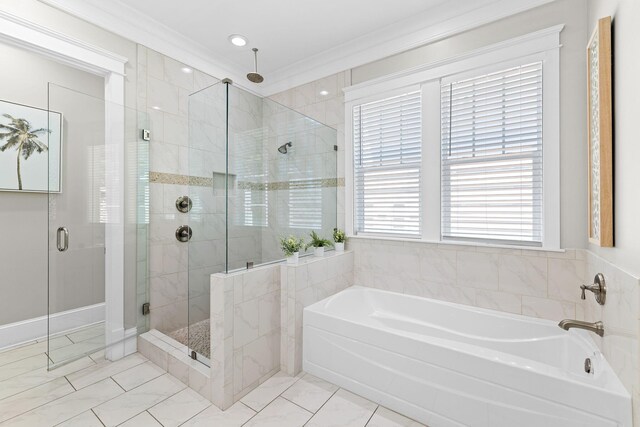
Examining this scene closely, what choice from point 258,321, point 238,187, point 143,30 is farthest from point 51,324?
point 143,30

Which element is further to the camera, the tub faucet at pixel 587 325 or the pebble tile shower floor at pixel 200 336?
the pebble tile shower floor at pixel 200 336

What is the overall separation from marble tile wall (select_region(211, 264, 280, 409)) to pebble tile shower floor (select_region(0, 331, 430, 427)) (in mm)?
96

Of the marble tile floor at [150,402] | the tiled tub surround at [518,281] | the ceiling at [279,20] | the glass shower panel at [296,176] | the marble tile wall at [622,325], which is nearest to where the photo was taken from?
the marble tile wall at [622,325]

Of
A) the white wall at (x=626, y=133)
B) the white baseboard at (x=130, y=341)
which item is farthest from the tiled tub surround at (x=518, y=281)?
the white baseboard at (x=130, y=341)

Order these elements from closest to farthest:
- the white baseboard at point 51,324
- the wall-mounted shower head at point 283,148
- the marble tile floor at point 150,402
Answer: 1. the marble tile floor at point 150,402
2. the white baseboard at point 51,324
3. the wall-mounted shower head at point 283,148

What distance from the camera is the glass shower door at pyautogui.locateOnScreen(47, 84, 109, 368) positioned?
201 cm

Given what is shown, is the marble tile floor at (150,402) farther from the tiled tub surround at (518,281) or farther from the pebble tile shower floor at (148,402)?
the tiled tub surround at (518,281)

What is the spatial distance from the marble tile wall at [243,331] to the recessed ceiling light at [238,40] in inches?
83.7

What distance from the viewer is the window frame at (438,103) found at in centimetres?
194

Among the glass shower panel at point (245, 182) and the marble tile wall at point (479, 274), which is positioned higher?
the glass shower panel at point (245, 182)

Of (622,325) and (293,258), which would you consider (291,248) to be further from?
(622,325)

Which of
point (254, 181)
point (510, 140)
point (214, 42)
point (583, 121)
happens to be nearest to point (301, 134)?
point (254, 181)

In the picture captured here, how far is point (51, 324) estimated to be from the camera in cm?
200

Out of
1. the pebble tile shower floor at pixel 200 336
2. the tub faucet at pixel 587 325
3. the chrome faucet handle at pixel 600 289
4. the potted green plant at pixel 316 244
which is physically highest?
the potted green plant at pixel 316 244
